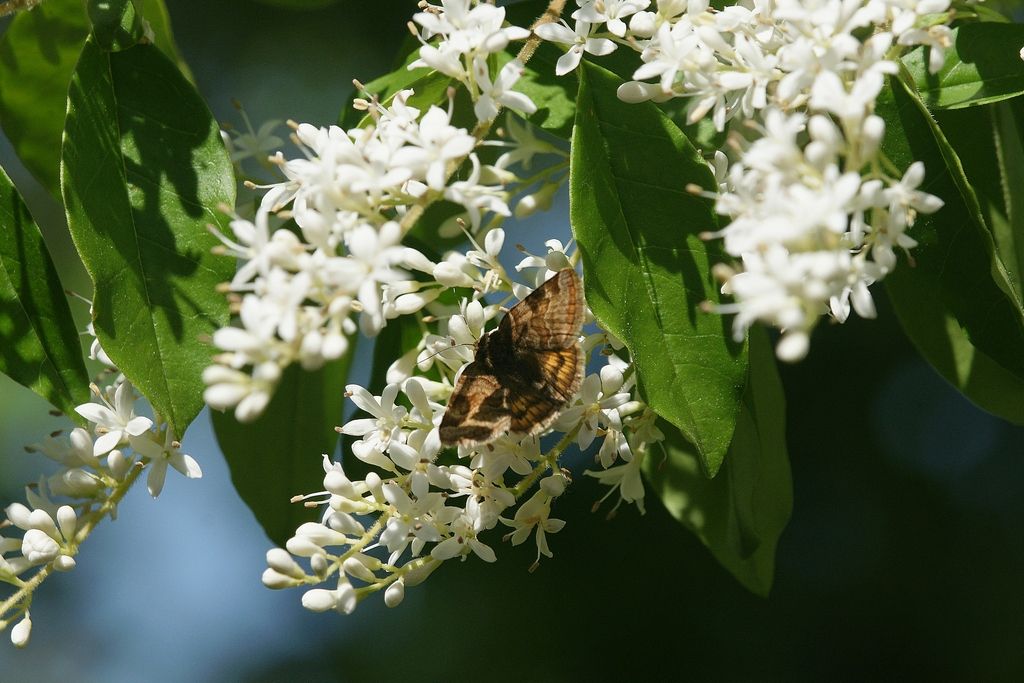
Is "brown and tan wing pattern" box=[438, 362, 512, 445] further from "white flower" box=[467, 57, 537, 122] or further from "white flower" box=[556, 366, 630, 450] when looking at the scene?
"white flower" box=[467, 57, 537, 122]

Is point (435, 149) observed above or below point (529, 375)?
above

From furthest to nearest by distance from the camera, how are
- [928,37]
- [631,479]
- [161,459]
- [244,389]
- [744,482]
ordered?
[744,482] < [631,479] < [161,459] < [928,37] < [244,389]

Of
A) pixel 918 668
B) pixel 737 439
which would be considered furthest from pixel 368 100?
pixel 918 668

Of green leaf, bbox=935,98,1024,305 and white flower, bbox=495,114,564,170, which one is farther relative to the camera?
white flower, bbox=495,114,564,170

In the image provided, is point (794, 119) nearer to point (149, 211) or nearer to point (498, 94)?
point (498, 94)

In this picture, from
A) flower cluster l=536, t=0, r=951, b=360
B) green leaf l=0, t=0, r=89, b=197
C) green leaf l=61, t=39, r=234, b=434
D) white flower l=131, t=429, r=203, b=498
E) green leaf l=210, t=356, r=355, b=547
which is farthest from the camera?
green leaf l=210, t=356, r=355, b=547

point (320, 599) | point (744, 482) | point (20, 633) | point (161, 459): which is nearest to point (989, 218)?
point (744, 482)

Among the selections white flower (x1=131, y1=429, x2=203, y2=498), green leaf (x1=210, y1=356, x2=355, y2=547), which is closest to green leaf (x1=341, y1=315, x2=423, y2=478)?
green leaf (x1=210, y1=356, x2=355, y2=547)
